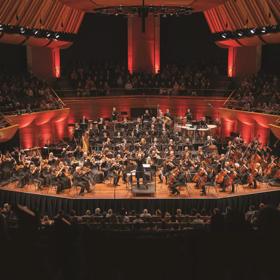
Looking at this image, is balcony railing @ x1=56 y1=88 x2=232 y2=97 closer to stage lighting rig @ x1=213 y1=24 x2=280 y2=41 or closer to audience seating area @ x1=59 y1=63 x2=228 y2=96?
audience seating area @ x1=59 y1=63 x2=228 y2=96

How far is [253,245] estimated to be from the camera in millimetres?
2332

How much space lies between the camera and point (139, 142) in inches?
647

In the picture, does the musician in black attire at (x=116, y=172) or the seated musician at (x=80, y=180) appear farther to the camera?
the musician in black attire at (x=116, y=172)

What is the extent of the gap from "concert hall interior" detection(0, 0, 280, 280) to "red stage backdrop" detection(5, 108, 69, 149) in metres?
0.08

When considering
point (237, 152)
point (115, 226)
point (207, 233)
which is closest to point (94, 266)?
point (207, 233)

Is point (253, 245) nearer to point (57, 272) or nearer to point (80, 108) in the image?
point (57, 272)

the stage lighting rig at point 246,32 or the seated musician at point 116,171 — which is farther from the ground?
the stage lighting rig at point 246,32

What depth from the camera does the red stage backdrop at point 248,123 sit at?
1885 cm

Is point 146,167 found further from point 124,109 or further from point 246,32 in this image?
point 124,109

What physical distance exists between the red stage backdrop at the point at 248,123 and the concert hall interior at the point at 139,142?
0.27ft

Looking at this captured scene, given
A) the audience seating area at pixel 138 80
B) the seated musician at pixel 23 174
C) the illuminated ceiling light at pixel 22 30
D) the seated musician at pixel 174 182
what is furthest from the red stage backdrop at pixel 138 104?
the seated musician at pixel 174 182

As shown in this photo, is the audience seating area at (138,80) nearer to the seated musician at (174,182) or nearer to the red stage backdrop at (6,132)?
the red stage backdrop at (6,132)

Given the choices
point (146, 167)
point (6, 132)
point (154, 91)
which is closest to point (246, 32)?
point (154, 91)

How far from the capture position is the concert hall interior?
244 cm
